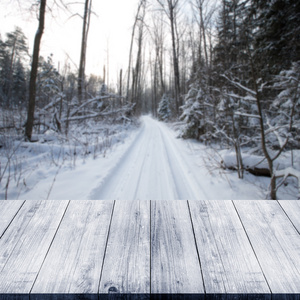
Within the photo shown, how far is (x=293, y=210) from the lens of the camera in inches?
40.8

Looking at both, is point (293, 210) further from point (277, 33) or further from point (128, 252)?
point (277, 33)

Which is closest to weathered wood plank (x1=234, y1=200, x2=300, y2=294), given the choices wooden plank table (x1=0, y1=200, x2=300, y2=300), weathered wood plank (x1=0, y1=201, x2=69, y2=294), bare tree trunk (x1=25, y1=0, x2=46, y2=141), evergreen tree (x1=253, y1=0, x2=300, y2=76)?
wooden plank table (x1=0, y1=200, x2=300, y2=300)

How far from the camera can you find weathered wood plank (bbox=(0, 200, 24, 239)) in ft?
3.08

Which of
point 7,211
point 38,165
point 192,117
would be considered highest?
point 192,117

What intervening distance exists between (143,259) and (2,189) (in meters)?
3.29

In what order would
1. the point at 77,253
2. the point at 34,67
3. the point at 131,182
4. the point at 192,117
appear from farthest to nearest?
the point at 192,117 → the point at 34,67 → the point at 131,182 → the point at 77,253

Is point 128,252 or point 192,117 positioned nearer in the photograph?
point 128,252

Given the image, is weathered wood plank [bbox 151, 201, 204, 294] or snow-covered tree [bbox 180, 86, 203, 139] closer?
weathered wood plank [bbox 151, 201, 204, 294]

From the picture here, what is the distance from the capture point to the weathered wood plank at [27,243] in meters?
0.66

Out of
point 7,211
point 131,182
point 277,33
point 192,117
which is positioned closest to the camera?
point 7,211

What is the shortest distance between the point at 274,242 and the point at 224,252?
27cm

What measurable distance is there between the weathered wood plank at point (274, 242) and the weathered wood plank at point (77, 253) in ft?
2.30

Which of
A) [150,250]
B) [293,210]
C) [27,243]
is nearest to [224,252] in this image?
[150,250]

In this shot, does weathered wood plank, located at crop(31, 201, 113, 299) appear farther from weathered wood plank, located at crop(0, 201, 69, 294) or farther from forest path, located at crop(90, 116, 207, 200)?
forest path, located at crop(90, 116, 207, 200)
